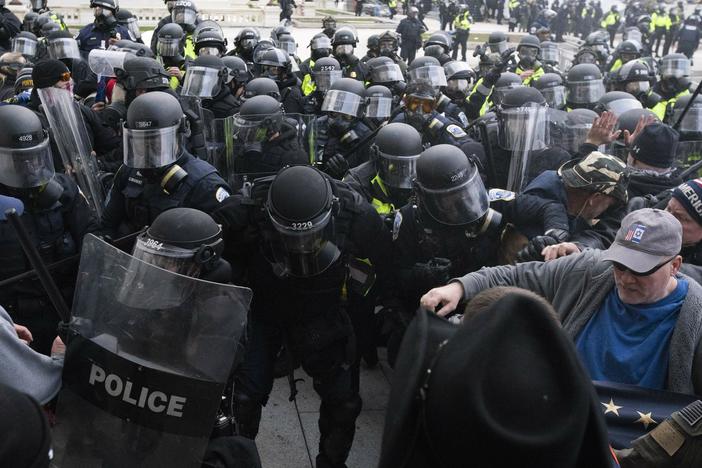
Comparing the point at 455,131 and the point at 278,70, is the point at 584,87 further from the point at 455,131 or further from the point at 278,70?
the point at 278,70

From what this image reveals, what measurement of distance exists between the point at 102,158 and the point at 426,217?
335cm

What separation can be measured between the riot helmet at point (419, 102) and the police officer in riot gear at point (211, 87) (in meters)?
1.74

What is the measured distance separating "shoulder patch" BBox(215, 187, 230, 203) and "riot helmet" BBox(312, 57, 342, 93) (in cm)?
445

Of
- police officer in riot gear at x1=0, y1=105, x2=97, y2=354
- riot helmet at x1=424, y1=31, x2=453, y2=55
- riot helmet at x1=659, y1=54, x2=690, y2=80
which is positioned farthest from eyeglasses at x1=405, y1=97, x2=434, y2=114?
riot helmet at x1=424, y1=31, x2=453, y2=55

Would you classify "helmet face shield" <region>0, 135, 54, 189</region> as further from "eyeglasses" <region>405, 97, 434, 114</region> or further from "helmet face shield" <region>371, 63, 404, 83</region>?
"helmet face shield" <region>371, 63, 404, 83</region>

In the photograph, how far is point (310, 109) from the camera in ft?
26.1

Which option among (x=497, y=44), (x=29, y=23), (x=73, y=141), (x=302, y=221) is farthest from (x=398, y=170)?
(x=29, y=23)

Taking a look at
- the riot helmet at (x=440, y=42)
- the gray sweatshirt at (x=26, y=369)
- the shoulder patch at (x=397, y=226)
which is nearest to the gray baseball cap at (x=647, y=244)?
the shoulder patch at (x=397, y=226)

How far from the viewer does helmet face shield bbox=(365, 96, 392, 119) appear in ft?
20.8

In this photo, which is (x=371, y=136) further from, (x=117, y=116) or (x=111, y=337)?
(x=111, y=337)

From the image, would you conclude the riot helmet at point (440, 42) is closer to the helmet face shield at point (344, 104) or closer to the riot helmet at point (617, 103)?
the riot helmet at point (617, 103)

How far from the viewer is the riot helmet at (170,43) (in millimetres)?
8656

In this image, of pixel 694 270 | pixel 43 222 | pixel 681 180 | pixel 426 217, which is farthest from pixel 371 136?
pixel 694 270

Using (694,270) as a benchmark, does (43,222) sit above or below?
below
